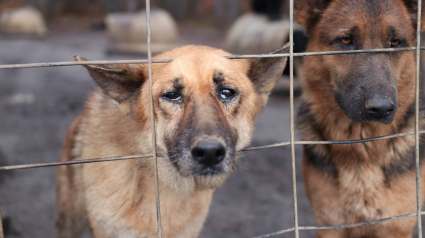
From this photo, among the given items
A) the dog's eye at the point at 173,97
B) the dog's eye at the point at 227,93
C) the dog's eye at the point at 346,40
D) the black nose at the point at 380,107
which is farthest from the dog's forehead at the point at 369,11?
the dog's eye at the point at 173,97

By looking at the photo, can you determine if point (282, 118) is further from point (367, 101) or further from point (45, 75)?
point (45, 75)

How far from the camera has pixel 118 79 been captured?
2.27m

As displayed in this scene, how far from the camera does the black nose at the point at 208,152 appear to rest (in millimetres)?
1911

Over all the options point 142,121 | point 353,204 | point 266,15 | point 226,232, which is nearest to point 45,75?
point 266,15

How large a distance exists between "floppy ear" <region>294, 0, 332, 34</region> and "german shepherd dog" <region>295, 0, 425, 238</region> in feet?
0.06

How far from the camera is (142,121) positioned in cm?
238

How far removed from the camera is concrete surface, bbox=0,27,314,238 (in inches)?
163

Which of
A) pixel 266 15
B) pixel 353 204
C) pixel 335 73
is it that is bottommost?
pixel 353 204

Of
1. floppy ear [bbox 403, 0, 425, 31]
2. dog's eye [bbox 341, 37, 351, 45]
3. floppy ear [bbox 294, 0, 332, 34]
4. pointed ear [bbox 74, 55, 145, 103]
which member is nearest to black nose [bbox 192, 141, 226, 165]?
pointed ear [bbox 74, 55, 145, 103]

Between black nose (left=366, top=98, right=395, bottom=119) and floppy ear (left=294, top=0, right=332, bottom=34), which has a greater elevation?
floppy ear (left=294, top=0, right=332, bottom=34)

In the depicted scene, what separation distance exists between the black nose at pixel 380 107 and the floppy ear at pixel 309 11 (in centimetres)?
96

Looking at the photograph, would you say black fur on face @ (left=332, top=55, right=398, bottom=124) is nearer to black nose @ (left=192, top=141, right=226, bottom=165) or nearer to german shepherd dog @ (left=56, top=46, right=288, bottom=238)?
german shepherd dog @ (left=56, top=46, right=288, bottom=238)

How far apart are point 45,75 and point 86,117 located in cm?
691

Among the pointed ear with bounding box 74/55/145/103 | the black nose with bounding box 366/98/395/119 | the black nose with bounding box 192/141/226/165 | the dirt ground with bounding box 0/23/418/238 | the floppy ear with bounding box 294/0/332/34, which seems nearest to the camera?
the black nose with bounding box 192/141/226/165
